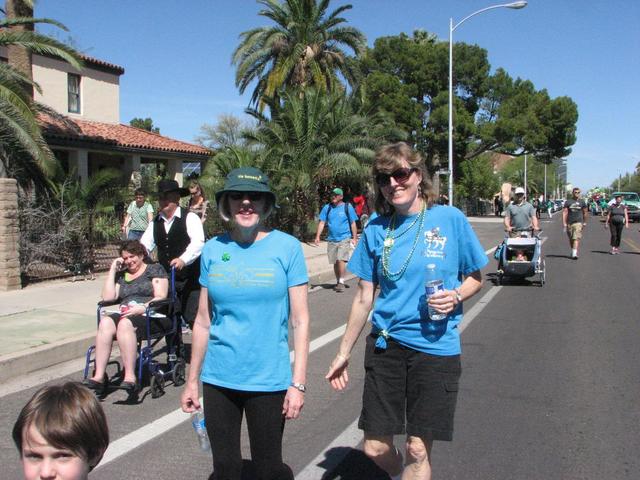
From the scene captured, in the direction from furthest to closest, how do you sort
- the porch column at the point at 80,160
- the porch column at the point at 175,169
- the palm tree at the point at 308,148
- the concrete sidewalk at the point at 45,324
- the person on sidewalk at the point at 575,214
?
the porch column at the point at 175,169
the palm tree at the point at 308,148
the porch column at the point at 80,160
the person on sidewalk at the point at 575,214
the concrete sidewalk at the point at 45,324

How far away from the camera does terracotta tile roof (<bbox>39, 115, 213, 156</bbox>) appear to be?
19.7m

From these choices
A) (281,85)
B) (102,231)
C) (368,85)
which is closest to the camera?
(102,231)

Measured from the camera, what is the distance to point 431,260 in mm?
3236

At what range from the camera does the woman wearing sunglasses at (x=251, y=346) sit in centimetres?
310

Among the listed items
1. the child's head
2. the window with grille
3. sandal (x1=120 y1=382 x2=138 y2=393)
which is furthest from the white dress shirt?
the window with grille

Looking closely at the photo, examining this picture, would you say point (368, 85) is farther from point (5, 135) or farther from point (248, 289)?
point (248, 289)

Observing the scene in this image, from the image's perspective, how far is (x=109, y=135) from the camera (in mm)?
23547

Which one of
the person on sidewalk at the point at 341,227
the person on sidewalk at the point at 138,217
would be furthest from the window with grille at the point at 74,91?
the person on sidewalk at the point at 341,227

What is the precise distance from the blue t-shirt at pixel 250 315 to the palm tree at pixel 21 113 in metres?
10.5

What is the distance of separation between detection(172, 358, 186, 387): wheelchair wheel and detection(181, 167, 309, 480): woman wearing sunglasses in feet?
9.75

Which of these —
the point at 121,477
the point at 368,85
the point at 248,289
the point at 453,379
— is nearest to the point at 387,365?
the point at 453,379

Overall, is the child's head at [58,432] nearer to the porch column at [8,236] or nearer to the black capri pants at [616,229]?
the porch column at [8,236]

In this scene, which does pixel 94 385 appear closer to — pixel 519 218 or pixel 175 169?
pixel 519 218

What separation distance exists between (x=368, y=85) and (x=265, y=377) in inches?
1614
